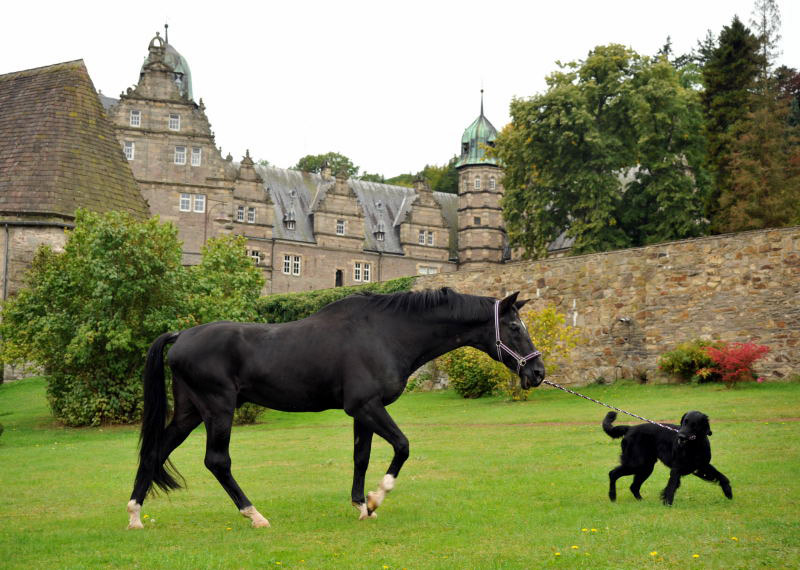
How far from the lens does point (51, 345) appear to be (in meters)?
23.3

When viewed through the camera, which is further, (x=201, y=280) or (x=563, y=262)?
(x=563, y=262)

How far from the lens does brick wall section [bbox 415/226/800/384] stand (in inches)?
894

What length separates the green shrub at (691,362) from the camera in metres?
23.1

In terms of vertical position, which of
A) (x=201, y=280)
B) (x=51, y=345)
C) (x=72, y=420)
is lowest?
A: (x=72, y=420)

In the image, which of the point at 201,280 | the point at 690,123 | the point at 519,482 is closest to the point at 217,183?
the point at 690,123

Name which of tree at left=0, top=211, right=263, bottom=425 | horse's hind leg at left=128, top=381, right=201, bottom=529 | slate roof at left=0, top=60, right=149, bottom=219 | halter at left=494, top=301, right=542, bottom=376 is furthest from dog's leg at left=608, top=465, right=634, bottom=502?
slate roof at left=0, top=60, right=149, bottom=219

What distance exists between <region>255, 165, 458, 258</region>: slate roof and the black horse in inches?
2543

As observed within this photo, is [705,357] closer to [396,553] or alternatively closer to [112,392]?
[112,392]

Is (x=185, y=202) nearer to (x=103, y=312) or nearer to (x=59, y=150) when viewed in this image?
(x=59, y=150)

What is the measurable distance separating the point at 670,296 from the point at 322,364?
18559 mm

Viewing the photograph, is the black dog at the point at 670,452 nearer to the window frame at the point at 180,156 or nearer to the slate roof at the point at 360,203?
the window frame at the point at 180,156

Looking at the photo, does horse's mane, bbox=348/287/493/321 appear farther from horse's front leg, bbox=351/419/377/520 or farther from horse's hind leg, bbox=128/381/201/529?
Answer: horse's hind leg, bbox=128/381/201/529

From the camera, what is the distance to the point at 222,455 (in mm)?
8328

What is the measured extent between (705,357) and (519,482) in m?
14.6
